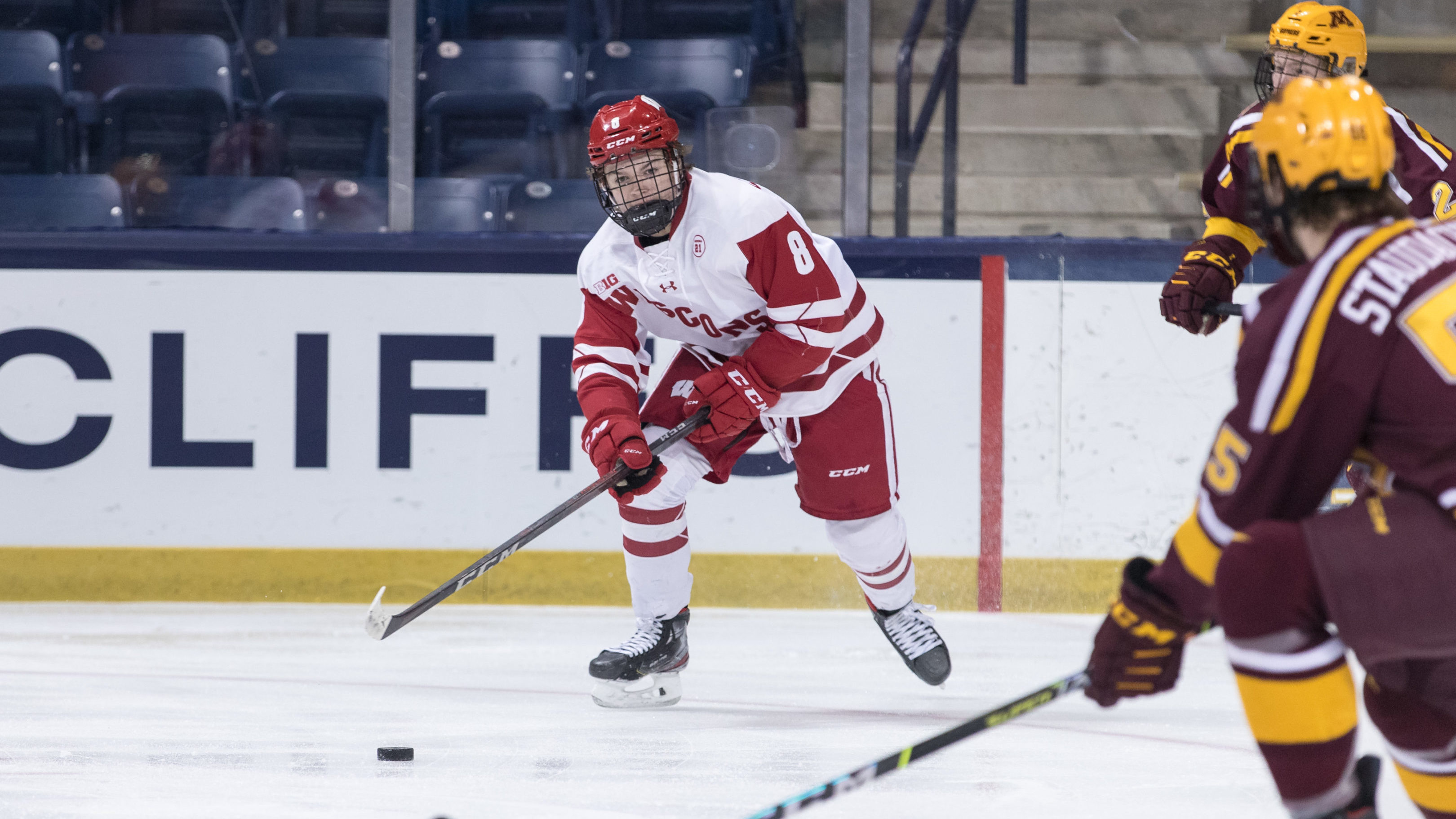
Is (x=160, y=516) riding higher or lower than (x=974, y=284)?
lower

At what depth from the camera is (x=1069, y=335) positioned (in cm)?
394

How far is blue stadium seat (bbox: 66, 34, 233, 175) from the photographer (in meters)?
4.22

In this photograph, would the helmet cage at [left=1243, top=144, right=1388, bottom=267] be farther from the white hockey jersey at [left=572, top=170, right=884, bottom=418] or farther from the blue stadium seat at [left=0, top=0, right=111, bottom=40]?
the blue stadium seat at [left=0, top=0, right=111, bottom=40]

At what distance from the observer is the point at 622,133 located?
2.57 m

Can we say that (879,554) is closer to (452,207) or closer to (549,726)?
(549,726)

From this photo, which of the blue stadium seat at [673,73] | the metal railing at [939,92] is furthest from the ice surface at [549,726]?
the blue stadium seat at [673,73]

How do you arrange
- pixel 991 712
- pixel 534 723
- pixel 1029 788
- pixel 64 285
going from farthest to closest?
pixel 64 285, pixel 534 723, pixel 1029 788, pixel 991 712

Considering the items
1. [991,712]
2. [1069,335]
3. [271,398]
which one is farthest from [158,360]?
[991,712]

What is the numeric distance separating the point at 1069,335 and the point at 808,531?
0.87 metres

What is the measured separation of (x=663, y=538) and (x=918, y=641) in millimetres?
531

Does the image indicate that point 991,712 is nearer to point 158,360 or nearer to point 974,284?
point 974,284

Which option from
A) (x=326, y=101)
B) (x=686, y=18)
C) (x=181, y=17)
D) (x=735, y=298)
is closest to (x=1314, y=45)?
(x=735, y=298)

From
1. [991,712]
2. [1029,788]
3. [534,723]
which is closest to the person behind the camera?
[991,712]

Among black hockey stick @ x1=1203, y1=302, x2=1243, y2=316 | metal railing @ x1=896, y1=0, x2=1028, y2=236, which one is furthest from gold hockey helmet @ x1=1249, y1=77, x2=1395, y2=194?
metal railing @ x1=896, y1=0, x2=1028, y2=236
